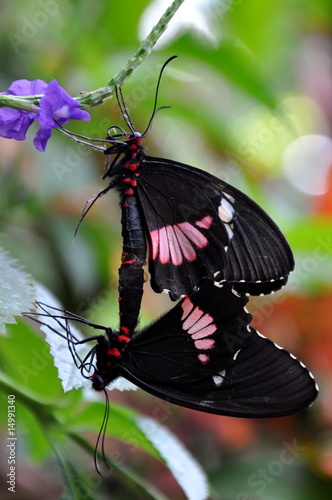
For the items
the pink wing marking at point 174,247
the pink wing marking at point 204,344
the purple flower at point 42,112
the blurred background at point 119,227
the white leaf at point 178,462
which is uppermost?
the blurred background at point 119,227

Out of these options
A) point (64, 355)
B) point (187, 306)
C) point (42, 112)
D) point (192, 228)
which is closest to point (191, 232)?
point (192, 228)

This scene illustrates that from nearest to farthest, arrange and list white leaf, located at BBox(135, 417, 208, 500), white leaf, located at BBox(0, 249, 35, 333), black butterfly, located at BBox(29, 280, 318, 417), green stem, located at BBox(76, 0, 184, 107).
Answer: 1. green stem, located at BBox(76, 0, 184, 107)
2. white leaf, located at BBox(0, 249, 35, 333)
3. black butterfly, located at BBox(29, 280, 318, 417)
4. white leaf, located at BBox(135, 417, 208, 500)

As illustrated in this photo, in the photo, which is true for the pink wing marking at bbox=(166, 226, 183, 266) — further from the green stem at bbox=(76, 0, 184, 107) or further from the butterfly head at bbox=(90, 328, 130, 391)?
the green stem at bbox=(76, 0, 184, 107)

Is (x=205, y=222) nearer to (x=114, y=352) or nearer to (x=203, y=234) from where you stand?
→ (x=203, y=234)

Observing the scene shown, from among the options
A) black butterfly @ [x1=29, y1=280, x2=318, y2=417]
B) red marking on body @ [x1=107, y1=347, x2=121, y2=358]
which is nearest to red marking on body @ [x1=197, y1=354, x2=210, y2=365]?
black butterfly @ [x1=29, y1=280, x2=318, y2=417]

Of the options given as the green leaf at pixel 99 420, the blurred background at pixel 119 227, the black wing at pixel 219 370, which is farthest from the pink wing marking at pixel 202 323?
the blurred background at pixel 119 227

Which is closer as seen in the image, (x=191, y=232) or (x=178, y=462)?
(x=191, y=232)

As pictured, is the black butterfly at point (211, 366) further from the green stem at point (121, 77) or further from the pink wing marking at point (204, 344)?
the green stem at point (121, 77)
